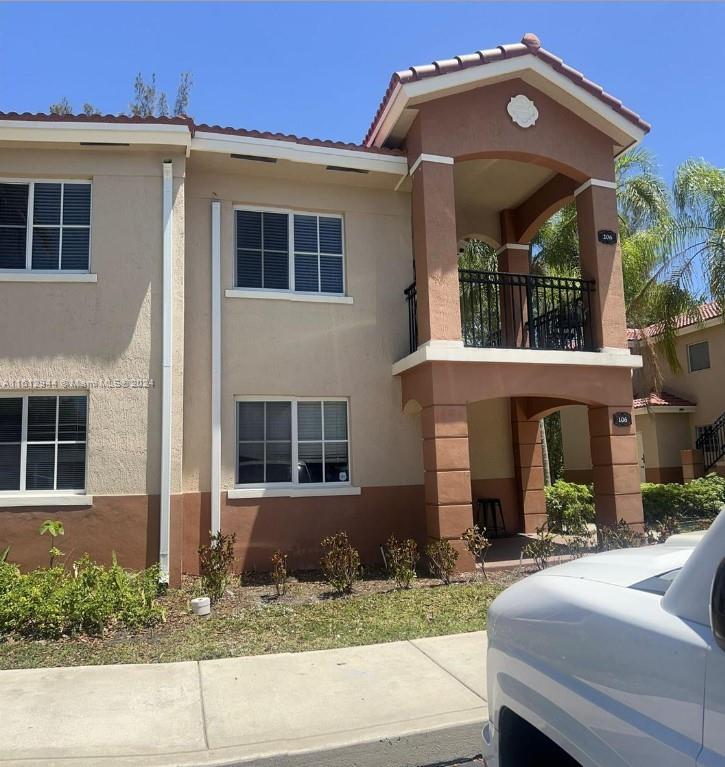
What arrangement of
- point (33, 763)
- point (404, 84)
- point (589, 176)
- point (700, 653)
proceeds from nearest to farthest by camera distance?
point (700, 653) → point (33, 763) → point (404, 84) → point (589, 176)

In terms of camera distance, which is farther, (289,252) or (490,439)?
(490,439)

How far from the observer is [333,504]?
1056 cm

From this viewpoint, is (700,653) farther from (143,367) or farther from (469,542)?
(143,367)

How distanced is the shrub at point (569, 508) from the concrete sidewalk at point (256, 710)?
6.03 meters

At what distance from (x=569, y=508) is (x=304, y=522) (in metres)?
6.76

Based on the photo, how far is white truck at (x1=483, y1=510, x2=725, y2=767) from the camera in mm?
1783

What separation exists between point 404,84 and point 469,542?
654cm

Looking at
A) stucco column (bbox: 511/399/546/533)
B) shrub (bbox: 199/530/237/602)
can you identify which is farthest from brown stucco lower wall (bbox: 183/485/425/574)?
stucco column (bbox: 511/399/546/533)

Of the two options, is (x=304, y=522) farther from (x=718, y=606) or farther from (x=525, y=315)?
(x=718, y=606)

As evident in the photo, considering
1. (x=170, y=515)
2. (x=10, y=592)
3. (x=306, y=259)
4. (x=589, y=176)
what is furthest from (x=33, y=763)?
(x=589, y=176)

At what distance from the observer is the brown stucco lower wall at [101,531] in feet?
30.2

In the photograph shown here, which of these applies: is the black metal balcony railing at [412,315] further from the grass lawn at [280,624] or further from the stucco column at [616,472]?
the grass lawn at [280,624]

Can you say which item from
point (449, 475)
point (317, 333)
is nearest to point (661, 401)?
point (449, 475)

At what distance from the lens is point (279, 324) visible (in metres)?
10.7
